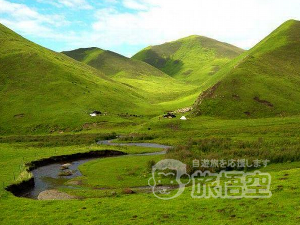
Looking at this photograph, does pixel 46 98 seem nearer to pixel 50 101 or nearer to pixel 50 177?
pixel 50 101

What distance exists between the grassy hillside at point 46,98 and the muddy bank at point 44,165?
5200cm

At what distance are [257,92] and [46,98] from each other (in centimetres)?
10833

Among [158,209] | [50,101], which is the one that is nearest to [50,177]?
[158,209]

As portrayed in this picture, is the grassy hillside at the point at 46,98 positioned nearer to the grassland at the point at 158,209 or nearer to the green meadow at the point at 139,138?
the green meadow at the point at 139,138

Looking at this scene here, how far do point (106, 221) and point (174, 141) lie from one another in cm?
6120

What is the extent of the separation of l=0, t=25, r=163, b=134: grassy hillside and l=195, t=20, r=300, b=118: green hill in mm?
40574

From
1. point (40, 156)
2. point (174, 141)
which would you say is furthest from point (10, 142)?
point (174, 141)

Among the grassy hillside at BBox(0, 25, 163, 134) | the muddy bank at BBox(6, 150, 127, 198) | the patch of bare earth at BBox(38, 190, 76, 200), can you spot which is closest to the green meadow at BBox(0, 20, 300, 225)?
the grassy hillside at BBox(0, 25, 163, 134)

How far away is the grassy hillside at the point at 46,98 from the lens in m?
134

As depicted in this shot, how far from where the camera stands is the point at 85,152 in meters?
77.4

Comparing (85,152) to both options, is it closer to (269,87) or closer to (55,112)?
(55,112)

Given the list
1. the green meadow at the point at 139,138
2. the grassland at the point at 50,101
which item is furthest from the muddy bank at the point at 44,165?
the grassland at the point at 50,101

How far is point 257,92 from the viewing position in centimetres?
14438

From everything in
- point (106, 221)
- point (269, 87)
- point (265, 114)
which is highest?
point (269, 87)
